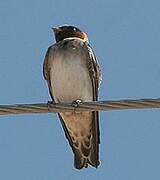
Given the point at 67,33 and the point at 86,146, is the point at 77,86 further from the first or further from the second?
the point at 67,33

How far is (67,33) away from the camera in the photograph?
9398 millimetres

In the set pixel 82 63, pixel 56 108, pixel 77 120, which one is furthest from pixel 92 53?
pixel 56 108

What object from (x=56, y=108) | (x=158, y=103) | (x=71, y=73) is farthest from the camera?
(x=71, y=73)

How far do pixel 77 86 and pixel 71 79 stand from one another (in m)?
0.12

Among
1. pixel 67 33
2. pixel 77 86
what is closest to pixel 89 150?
pixel 77 86

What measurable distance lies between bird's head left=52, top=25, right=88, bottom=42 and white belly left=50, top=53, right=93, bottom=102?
84 centimetres

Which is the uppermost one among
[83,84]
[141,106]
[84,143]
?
[83,84]

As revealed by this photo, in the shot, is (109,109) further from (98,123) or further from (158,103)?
(98,123)

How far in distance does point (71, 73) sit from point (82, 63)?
0.20 m

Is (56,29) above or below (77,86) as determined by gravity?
above

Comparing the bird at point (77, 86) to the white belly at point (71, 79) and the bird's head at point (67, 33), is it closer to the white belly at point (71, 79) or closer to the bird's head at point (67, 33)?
the white belly at point (71, 79)

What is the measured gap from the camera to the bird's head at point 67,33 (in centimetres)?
927

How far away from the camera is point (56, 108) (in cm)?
618

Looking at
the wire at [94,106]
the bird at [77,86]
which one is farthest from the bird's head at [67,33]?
the wire at [94,106]
